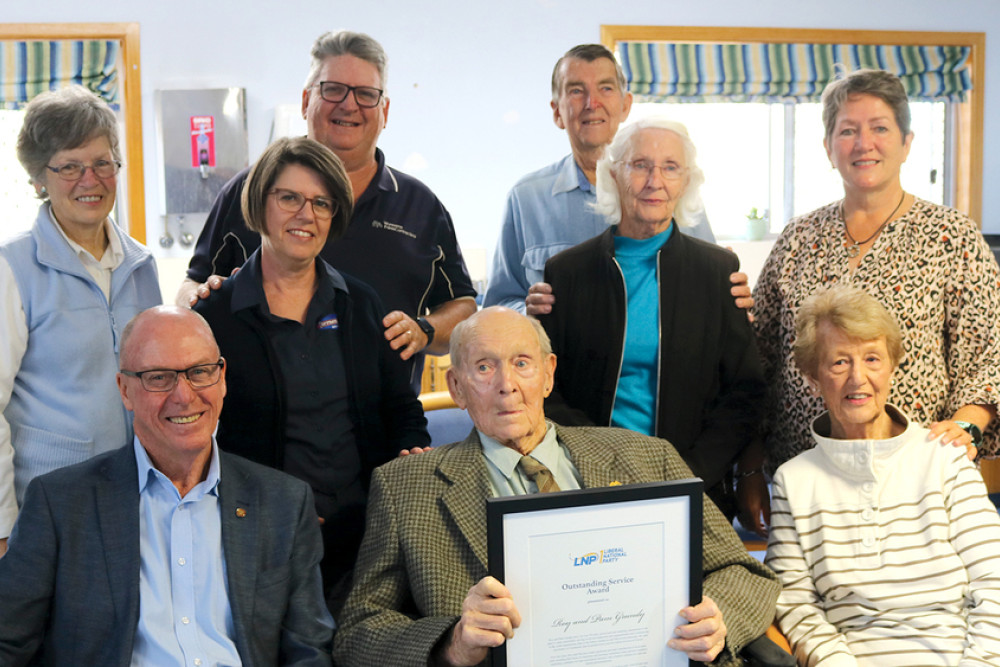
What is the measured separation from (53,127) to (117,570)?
1.04m

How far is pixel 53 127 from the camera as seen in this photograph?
6.82ft

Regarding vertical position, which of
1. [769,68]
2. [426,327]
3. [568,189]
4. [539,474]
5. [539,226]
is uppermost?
[769,68]

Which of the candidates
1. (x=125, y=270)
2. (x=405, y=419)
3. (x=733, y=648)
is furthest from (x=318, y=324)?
(x=733, y=648)

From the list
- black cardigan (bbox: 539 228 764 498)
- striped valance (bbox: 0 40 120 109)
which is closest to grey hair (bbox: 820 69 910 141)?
black cardigan (bbox: 539 228 764 498)

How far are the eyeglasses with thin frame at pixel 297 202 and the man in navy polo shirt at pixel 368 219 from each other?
1.03 ft

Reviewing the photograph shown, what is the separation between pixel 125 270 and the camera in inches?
86.2

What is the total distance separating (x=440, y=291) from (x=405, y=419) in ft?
1.74

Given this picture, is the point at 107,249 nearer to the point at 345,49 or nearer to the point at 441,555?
the point at 345,49

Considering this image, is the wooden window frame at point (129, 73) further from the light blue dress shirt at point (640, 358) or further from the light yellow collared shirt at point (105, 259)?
the light blue dress shirt at point (640, 358)

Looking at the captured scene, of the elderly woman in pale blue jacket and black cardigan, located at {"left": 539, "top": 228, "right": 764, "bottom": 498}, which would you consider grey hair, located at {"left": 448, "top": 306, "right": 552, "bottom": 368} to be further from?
the elderly woman in pale blue jacket

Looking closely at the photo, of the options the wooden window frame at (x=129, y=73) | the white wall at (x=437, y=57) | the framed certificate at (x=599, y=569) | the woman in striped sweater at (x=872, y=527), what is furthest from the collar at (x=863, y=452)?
the wooden window frame at (x=129, y=73)

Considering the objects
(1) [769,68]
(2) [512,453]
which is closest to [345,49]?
(2) [512,453]

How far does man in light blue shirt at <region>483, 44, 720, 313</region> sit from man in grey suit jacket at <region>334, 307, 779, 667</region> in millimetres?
1003

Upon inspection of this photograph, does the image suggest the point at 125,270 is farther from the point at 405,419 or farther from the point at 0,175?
the point at 0,175
